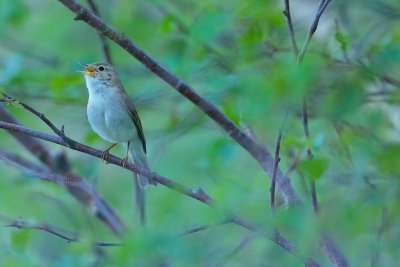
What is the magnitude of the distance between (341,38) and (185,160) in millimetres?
2190

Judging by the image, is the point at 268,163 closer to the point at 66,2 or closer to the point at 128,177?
the point at 66,2

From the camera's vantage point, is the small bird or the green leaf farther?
the small bird

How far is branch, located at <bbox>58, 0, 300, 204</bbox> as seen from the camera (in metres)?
4.12

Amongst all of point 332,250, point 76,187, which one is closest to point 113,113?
point 76,187

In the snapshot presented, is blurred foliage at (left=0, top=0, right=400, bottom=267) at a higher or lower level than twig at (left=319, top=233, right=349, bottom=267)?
higher

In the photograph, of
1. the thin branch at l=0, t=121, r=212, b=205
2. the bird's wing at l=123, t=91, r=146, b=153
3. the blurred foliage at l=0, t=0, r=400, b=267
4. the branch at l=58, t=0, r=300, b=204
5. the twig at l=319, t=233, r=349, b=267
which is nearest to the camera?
the blurred foliage at l=0, t=0, r=400, b=267

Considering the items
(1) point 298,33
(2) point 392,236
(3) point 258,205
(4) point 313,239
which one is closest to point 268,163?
(2) point 392,236

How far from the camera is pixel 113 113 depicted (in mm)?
5887

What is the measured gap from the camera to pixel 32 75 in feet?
20.4

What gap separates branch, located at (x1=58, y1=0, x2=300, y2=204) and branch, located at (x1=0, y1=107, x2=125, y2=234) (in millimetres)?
1597

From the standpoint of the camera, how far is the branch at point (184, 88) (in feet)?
13.5

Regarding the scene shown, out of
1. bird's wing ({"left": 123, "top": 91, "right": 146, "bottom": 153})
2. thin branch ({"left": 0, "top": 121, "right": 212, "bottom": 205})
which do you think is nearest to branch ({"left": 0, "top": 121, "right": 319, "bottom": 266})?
thin branch ({"left": 0, "top": 121, "right": 212, "bottom": 205})

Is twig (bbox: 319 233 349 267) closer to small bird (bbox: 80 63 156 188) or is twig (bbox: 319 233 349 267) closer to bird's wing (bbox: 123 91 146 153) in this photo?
small bird (bbox: 80 63 156 188)

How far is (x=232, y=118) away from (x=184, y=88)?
728mm
